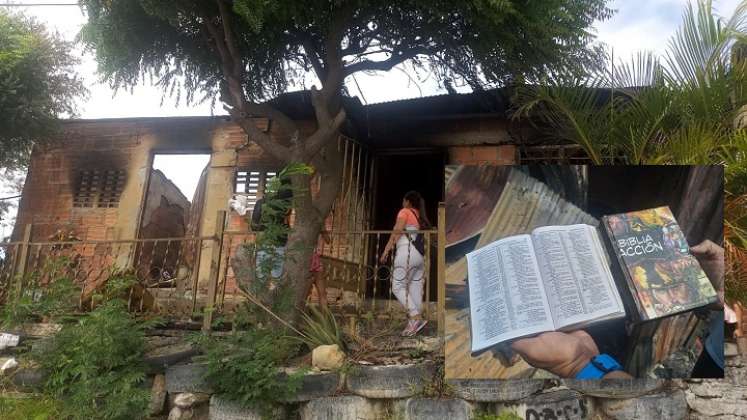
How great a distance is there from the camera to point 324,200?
5.73m

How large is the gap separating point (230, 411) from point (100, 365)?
1223 millimetres

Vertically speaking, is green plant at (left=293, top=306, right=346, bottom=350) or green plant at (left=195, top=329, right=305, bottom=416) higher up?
green plant at (left=293, top=306, right=346, bottom=350)

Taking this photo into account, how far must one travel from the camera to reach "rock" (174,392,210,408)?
4.68m

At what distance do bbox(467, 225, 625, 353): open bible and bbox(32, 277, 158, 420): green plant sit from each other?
9.39 ft

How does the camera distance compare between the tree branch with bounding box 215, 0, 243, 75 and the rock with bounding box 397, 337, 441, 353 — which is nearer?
the rock with bounding box 397, 337, 441, 353

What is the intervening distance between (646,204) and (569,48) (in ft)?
8.96

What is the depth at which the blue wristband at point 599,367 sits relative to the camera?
3844 mm

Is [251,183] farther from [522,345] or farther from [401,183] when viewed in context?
[522,345]

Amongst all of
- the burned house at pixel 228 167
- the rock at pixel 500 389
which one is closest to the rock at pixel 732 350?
the rock at pixel 500 389

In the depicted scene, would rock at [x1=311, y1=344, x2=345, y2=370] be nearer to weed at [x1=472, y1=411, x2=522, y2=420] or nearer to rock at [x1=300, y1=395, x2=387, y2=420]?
rock at [x1=300, y1=395, x2=387, y2=420]

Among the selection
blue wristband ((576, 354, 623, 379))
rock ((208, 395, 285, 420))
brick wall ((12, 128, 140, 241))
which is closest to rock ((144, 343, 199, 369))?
rock ((208, 395, 285, 420))

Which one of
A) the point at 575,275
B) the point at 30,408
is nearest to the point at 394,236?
the point at 575,275

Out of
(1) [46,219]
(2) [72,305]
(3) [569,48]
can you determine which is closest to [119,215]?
(1) [46,219]

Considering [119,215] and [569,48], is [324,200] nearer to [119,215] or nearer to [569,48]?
[569,48]
